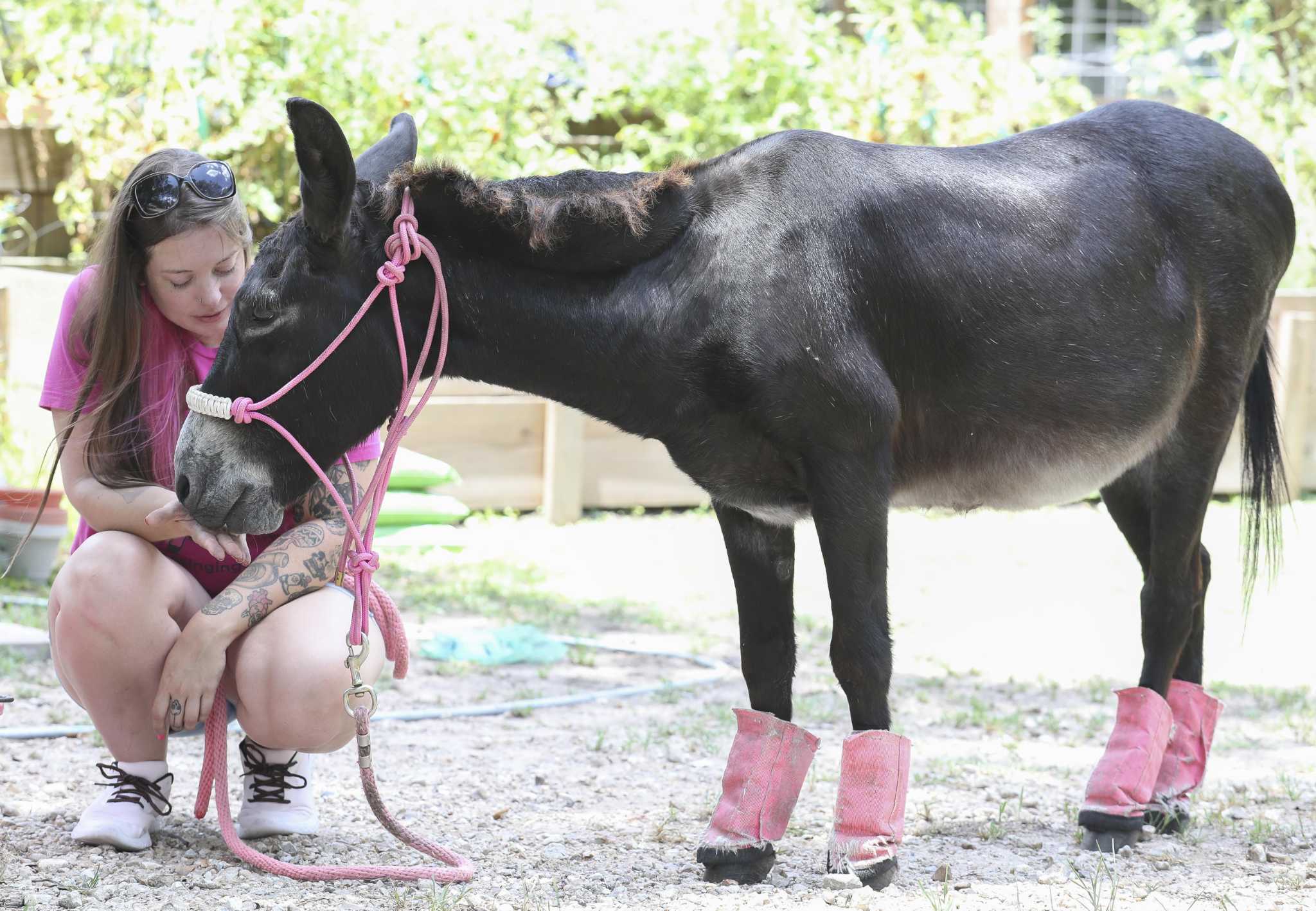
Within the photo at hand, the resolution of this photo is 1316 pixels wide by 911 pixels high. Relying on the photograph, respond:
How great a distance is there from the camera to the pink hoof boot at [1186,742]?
330 centimetres

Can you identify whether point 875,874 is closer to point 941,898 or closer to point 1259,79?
point 941,898

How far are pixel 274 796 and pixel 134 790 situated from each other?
0.94ft

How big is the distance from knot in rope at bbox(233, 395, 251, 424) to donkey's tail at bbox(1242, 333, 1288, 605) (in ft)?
8.12

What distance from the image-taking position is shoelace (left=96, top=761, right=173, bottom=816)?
9.56ft

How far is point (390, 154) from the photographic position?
2.69 metres

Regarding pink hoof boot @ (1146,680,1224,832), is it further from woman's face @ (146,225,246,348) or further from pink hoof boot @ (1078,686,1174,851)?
woman's face @ (146,225,246,348)

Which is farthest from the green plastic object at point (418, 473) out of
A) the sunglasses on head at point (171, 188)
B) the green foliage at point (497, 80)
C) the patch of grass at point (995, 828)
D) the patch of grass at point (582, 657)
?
the patch of grass at point (995, 828)

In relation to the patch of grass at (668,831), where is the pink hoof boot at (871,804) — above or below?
above

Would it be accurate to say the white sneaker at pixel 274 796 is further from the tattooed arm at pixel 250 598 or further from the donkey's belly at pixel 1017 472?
the donkey's belly at pixel 1017 472

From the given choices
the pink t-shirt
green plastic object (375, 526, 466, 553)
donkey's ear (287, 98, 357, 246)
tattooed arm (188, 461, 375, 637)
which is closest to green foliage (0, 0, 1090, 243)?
green plastic object (375, 526, 466, 553)

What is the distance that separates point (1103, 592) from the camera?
6.71 meters

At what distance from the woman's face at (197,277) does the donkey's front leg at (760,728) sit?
3.67ft

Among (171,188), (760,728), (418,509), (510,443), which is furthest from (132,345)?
(510,443)

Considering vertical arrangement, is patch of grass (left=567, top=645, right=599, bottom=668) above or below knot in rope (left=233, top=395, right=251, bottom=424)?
below
